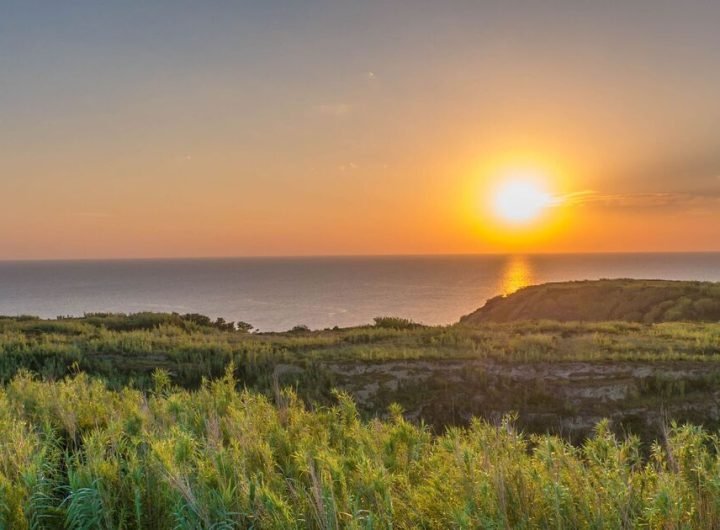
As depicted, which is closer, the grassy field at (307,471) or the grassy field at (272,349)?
the grassy field at (307,471)

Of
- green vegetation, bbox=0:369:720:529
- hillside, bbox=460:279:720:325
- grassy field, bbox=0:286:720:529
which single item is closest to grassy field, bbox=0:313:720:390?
grassy field, bbox=0:286:720:529

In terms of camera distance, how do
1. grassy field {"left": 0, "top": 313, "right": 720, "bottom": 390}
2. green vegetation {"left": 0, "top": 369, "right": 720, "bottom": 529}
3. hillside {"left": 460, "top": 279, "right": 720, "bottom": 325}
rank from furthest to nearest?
hillside {"left": 460, "top": 279, "right": 720, "bottom": 325} → grassy field {"left": 0, "top": 313, "right": 720, "bottom": 390} → green vegetation {"left": 0, "top": 369, "right": 720, "bottom": 529}

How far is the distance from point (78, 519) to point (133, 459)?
23.1 inches

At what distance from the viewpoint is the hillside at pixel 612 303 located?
33.8 m

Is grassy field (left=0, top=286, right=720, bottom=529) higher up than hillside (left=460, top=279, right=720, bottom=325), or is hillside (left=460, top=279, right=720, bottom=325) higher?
hillside (left=460, top=279, right=720, bottom=325)

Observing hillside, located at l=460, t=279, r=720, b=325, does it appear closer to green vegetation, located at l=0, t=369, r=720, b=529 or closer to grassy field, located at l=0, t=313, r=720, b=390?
grassy field, located at l=0, t=313, r=720, b=390

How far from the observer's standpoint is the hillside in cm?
3381

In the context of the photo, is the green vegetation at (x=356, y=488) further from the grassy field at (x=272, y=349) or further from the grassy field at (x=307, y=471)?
the grassy field at (x=272, y=349)

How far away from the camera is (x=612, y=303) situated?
131ft

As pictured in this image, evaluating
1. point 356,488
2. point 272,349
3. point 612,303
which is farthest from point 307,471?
point 612,303

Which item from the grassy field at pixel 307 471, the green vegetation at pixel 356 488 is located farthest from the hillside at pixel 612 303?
the green vegetation at pixel 356 488

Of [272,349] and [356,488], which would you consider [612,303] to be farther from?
[356,488]

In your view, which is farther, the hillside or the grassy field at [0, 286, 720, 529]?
the hillside

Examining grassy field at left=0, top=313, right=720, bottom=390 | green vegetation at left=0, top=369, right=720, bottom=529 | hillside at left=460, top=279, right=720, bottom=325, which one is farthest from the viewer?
hillside at left=460, top=279, right=720, bottom=325
